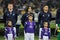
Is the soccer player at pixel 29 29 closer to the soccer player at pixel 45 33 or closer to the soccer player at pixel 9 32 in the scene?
the soccer player at pixel 45 33

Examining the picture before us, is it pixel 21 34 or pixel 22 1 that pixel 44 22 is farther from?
pixel 22 1

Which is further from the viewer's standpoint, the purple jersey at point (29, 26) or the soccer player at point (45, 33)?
the purple jersey at point (29, 26)

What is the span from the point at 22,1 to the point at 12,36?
7.04 meters

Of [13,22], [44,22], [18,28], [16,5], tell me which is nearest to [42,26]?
[44,22]

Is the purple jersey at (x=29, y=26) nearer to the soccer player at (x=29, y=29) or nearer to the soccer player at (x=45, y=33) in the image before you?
the soccer player at (x=29, y=29)

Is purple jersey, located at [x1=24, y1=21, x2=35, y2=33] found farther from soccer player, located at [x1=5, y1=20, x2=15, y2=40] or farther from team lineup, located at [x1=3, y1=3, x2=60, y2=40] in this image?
soccer player, located at [x1=5, y1=20, x2=15, y2=40]

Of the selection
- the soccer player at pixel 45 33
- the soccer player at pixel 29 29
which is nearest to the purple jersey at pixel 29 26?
the soccer player at pixel 29 29

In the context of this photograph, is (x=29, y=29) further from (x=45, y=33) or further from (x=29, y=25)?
(x=45, y=33)

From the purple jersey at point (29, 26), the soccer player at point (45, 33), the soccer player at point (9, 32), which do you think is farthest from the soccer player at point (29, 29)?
the soccer player at point (9, 32)

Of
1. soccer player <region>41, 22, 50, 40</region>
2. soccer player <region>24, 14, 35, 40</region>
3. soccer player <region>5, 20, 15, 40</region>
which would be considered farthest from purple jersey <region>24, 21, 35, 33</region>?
soccer player <region>5, 20, 15, 40</region>

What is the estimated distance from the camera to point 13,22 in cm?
1377

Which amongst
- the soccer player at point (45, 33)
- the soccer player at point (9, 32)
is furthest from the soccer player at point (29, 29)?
the soccer player at point (9, 32)

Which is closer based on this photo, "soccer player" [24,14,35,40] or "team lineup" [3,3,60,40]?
"team lineup" [3,3,60,40]

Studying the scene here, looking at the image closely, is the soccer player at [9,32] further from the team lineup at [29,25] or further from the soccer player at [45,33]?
the soccer player at [45,33]
